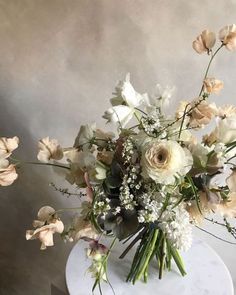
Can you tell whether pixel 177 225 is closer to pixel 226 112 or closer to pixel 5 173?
pixel 226 112

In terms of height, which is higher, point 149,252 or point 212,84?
point 212,84

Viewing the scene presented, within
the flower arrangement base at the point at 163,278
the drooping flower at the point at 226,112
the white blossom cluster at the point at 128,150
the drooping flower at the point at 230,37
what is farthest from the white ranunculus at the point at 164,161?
the flower arrangement base at the point at 163,278

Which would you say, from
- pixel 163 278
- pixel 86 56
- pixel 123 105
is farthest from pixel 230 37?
pixel 163 278

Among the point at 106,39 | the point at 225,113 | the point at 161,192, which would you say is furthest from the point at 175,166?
the point at 106,39

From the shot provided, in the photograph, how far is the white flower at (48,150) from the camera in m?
1.14

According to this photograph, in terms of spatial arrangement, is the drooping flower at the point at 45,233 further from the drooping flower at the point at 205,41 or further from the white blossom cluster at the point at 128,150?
the drooping flower at the point at 205,41

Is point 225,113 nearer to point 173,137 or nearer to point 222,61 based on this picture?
point 173,137

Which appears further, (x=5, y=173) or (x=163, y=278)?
(x=163, y=278)

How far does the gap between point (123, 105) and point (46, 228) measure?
32 cm

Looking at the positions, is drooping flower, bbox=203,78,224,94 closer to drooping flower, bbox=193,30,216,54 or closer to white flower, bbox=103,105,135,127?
drooping flower, bbox=193,30,216,54

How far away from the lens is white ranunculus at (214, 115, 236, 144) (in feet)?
3.43

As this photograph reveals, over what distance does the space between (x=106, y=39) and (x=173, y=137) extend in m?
0.49

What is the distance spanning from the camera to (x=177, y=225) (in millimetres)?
1115

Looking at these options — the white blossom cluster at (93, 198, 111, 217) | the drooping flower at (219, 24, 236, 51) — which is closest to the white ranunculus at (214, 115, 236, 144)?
the drooping flower at (219, 24, 236, 51)
